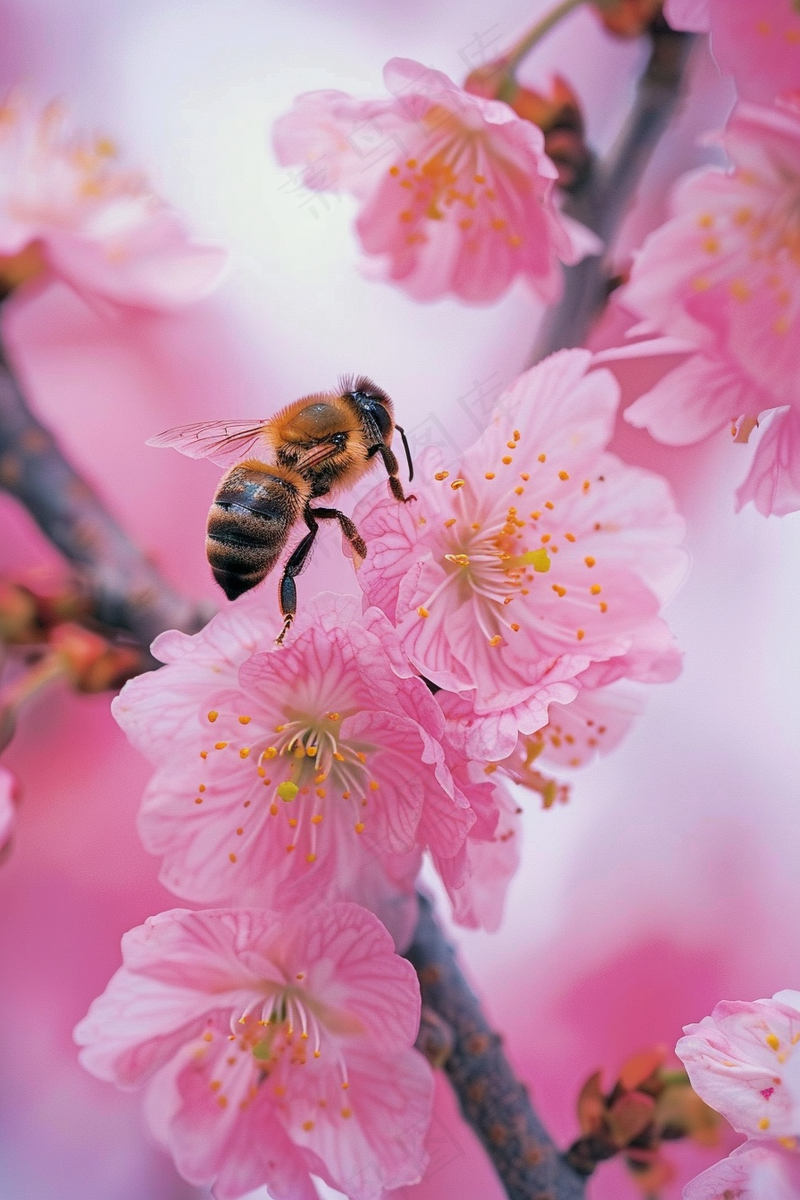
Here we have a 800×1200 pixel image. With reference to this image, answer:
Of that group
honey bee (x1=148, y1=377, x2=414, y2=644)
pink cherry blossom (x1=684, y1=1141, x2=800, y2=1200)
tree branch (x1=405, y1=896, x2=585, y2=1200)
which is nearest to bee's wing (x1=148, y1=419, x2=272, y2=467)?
honey bee (x1=148, y1=377, x2=414, y2=644)

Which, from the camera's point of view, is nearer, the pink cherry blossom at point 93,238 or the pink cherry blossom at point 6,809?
the pink cherry blossom at point 6,809

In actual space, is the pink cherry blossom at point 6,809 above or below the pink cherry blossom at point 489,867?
above

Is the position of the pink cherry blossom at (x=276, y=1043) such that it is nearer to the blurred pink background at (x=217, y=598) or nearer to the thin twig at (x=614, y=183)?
the blurred pink background at (x=217, y=598)

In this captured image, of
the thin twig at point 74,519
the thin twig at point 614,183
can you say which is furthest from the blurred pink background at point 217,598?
the thin twig at point 74,519

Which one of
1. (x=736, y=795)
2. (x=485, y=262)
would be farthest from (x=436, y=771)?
(x=736, y=795)

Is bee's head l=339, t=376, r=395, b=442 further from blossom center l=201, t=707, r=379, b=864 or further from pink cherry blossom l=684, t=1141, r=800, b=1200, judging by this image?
pink cherry blossom l=684, t=1141, r=800, b=1200

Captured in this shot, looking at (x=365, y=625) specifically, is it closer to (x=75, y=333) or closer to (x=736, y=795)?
(x=736, y=795)

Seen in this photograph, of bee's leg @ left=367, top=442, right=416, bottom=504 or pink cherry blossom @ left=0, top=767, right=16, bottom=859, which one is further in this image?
pink cherry blossom @ left=0, top=767, right=16, bottom=859
